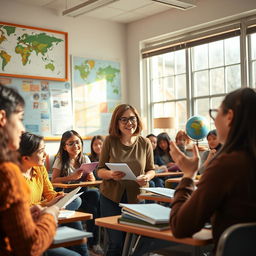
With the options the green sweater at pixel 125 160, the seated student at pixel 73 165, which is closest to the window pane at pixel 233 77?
the seated student at pixel 73 165

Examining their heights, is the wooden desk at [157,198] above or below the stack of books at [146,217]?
below

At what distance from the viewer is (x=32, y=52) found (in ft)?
23.0

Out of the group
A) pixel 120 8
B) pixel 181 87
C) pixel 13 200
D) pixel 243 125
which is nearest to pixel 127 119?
pixel 243 125

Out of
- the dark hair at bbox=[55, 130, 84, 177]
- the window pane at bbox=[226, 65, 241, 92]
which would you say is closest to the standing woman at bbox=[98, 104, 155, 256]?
the dark hair at bbox=[55, 130, 84, 177]

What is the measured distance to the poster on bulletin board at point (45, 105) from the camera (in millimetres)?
6941

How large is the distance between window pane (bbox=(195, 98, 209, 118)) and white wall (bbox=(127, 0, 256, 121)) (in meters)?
1.27

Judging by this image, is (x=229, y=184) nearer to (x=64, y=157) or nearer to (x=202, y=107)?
(x=64, y=157)

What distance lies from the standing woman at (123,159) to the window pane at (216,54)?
13.4 ft

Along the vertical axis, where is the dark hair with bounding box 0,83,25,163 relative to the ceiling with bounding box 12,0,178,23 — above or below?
below

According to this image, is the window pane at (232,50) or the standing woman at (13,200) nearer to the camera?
the standing woman at (13,200)

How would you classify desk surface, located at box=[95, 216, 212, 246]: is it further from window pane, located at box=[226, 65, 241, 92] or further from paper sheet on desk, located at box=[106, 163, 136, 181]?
window pane, located at box=[226, 65, 241, 92]

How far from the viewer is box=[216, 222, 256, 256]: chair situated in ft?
5.03

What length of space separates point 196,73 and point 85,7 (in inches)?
90.5

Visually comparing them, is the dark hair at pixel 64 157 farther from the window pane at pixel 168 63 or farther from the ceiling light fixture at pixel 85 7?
the window pane at pixel 168 63
